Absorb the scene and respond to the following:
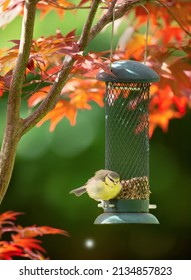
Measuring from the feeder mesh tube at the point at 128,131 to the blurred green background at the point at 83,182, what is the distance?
1.66 metres

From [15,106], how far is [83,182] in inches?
86.8

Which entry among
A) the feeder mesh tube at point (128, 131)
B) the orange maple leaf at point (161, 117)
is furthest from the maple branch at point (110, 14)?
the orange maple leaf at point (161, 117)

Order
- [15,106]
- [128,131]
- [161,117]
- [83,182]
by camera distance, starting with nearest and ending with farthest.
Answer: [15,106], [128,131], [161,117], [83,182]

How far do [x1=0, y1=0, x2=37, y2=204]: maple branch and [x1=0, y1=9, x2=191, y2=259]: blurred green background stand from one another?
2065mm

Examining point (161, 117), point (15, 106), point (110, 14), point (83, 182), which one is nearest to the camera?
point (15, 106)

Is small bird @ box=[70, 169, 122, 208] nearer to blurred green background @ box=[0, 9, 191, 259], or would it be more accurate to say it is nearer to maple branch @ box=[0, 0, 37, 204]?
maple branch @ box=[0, 0, 37, 204]

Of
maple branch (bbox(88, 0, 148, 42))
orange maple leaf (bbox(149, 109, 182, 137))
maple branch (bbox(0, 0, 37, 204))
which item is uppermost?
orange maple leaf (bbox(149, 109, 182, 137))

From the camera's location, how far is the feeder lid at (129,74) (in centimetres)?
250

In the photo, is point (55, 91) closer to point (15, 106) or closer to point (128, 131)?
point (15, 106)

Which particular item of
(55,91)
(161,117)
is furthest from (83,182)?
(55,91)

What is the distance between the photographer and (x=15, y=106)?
2271 millimetres

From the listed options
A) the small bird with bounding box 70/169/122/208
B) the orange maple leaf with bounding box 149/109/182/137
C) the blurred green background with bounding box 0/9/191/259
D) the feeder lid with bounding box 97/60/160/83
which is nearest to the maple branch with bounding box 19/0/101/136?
the feeder lid with bounding box 97/60/160/83

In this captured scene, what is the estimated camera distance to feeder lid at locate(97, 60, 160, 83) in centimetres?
250

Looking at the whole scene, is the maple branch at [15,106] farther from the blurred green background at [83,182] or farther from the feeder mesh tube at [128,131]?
the blurred green background at [83,182]
